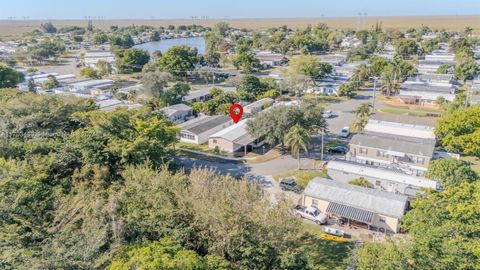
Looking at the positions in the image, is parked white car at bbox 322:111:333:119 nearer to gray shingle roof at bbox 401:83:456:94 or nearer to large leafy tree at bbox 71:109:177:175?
gray shingle roof at bbox 401:83:456:94

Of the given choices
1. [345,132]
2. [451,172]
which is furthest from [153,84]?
[451,172]

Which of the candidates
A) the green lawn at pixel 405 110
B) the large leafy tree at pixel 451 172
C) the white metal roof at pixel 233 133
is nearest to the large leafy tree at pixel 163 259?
the large leafy tree at pixel 451 172

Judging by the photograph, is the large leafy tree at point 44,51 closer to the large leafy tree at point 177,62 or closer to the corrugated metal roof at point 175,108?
the large leafy tree at point 177,62

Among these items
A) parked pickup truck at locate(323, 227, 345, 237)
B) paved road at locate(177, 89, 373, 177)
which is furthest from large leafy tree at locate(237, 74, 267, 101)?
parked pickup truck at locate(323, 227, 345, 237)

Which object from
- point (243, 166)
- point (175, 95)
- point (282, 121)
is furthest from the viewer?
point (175, 95)

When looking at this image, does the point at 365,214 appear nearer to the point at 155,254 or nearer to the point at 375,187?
the point at 375,187

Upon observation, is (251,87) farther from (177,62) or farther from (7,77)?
(7,77)
